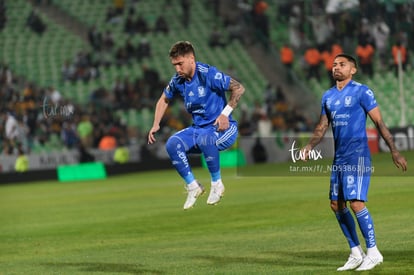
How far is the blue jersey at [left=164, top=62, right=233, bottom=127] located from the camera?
14.1 metres

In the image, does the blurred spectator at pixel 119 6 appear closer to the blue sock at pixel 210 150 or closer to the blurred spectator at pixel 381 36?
the blurred spectator at pixel 381 36

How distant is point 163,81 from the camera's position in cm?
4491

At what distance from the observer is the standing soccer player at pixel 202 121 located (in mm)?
14086

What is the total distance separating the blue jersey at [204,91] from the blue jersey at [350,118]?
1578 millimetres

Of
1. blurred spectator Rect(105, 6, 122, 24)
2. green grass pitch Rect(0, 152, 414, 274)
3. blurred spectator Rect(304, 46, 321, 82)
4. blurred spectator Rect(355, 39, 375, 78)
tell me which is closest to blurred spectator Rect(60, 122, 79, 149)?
green grass pitch Rect(0, 152, 414, 274)

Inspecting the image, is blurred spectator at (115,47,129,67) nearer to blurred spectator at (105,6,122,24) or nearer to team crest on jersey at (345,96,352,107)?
blurred spectator at (105,6,122,24)

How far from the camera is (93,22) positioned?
49000 mm

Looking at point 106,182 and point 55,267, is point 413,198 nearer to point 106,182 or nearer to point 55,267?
point 55,267

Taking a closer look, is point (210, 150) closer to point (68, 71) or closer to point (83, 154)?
point (83, 154)

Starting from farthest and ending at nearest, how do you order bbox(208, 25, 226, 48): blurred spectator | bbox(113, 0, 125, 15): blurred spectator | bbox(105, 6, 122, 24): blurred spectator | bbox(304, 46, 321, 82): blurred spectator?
bbox(113, 0, 125, 15): blurred spectator
bbox(105, 6, 122, 24): blurred spectator
bbox(208, 25, 226, 48): blurred spectator
bbox(304, 46, 321, 82): blurred spectator

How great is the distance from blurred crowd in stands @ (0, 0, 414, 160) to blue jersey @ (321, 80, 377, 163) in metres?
26.9

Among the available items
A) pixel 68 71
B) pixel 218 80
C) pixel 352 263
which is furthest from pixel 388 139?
pixel 68 71

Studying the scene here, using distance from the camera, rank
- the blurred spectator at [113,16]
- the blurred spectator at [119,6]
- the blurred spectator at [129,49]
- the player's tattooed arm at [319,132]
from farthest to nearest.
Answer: the blurred spectator at [119,6] → the blurred spectator at [113,16] → the blurred spectator at [129,49] → the player's tattooed arm at [319,132]

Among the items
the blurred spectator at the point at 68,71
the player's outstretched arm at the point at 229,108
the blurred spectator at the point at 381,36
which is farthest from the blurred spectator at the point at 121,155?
the player's outstretched arm at the point at 229,108
